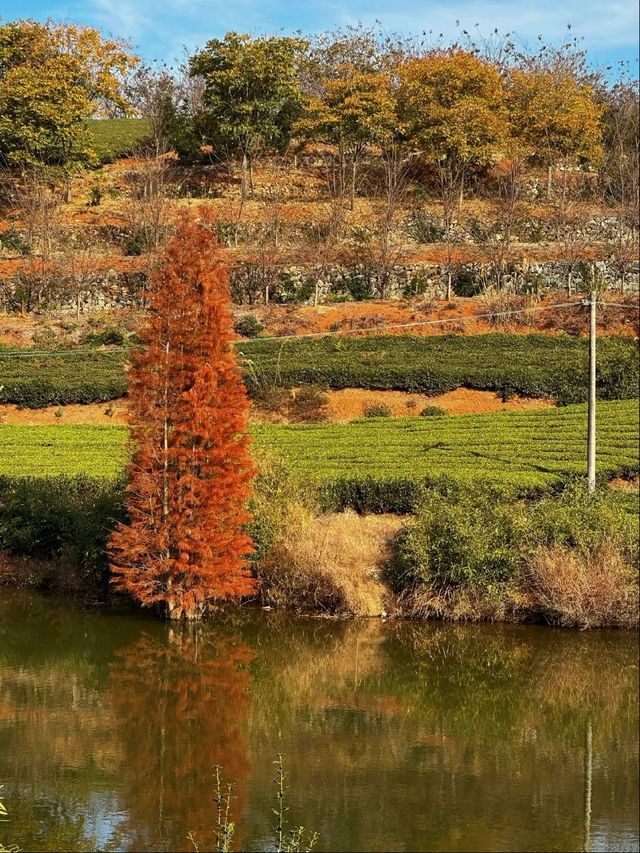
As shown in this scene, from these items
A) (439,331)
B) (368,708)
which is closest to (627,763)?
(368,708)

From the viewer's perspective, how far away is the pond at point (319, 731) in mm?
12547

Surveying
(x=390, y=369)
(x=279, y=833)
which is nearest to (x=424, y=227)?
(x=390, y=369)

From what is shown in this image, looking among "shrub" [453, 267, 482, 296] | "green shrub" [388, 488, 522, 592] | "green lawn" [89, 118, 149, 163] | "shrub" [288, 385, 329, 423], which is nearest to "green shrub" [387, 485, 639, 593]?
"green shrub" [388, 488, 522, 592]

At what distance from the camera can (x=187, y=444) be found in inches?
864

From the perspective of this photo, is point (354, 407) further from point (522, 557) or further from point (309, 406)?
point (522, 557)

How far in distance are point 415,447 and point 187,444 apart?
11652 millimetres

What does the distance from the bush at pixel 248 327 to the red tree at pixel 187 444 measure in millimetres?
23481

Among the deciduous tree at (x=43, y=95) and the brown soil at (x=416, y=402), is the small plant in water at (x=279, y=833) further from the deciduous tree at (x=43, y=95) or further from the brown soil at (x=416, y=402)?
the deciduous tree at (x=43, y=95)

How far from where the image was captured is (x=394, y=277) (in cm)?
5097

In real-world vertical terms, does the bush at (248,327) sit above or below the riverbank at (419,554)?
above

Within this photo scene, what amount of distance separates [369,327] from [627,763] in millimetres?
33471

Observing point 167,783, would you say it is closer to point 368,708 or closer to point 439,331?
point 368,708

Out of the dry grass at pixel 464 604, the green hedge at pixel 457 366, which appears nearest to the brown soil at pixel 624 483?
Answer: the dry grass at pixel 464 604

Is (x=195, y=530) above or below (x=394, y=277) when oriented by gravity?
below
